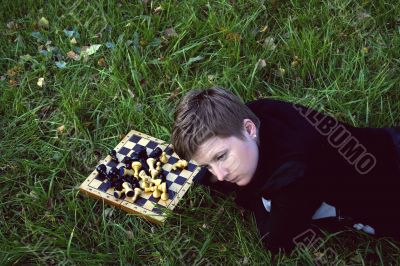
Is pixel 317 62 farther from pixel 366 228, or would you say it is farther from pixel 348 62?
pixel 366 228

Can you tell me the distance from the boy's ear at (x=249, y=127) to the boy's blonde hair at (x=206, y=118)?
0.07 ft

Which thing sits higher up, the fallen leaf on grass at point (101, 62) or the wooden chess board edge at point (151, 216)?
the fallen leaf on grass at point (101, 62)

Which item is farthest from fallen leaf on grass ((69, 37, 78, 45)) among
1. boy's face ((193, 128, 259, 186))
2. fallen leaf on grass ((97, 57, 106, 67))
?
boy's face ((193, 128, 259, 186))

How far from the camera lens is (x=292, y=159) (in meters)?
2.21

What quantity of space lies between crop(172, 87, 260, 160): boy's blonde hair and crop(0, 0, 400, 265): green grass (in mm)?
631

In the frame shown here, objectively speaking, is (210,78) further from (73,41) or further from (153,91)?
(73,41)

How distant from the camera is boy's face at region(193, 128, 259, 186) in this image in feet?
7.47

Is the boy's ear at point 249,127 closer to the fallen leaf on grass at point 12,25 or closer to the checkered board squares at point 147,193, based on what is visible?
the checkered board squares at point 147,193

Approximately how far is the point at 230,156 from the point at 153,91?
4.74 feet

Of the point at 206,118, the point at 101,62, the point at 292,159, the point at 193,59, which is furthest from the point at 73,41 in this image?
the point at 292,159

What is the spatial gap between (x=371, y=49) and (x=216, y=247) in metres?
1.88

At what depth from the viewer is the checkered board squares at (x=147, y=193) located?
2.83 m

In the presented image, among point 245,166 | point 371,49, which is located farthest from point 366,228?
point 371,49

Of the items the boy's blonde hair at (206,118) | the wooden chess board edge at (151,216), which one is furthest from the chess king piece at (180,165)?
the boy's blonde hair at (206,118)
